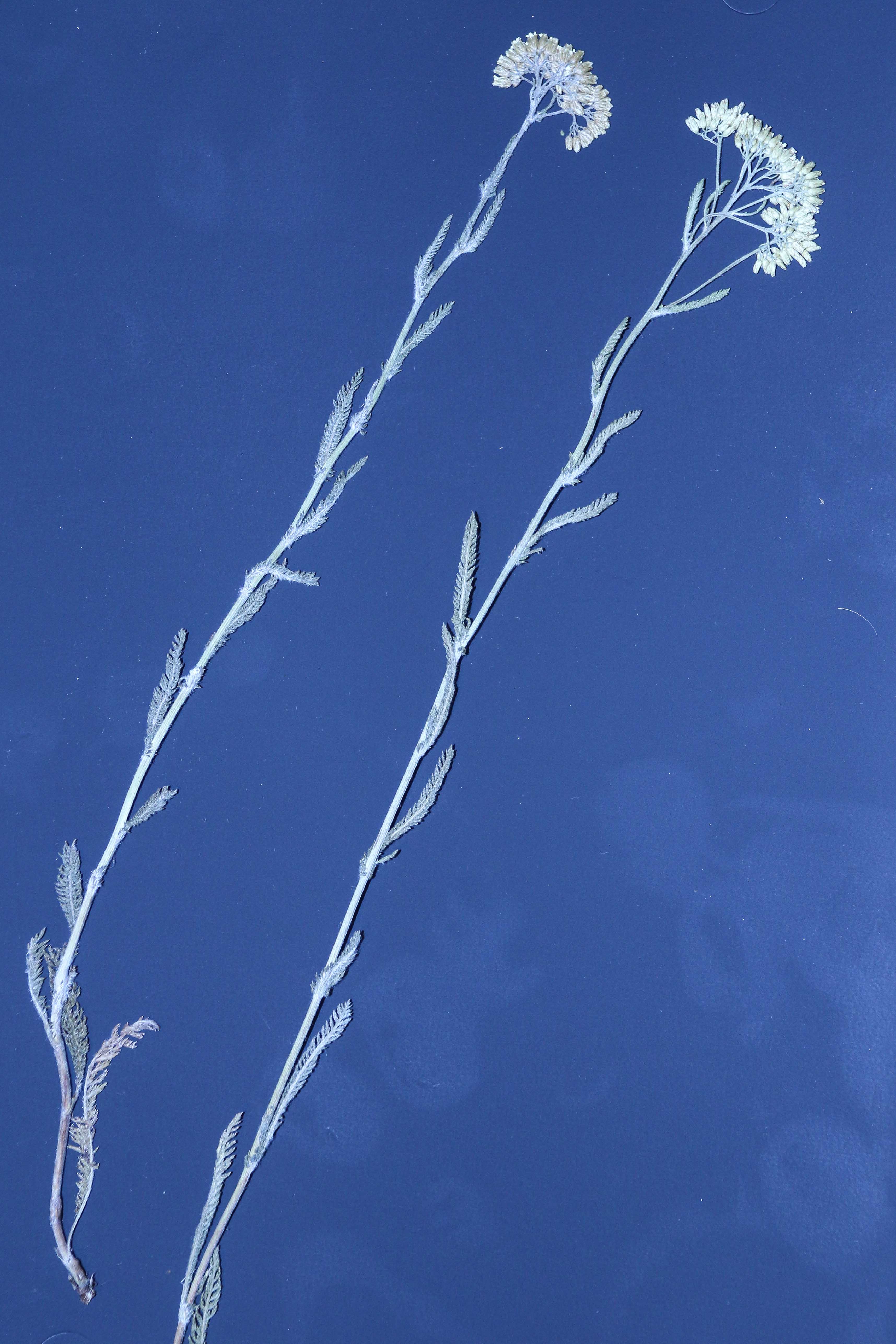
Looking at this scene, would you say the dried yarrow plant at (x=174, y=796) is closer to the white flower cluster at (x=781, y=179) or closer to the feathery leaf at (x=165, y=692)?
the feathery leaf at (x=165, y=692)

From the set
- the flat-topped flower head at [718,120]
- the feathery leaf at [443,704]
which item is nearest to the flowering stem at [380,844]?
the feathery leaf at [443,704]

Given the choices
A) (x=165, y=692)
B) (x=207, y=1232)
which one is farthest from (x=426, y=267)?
(x=207, y=1232)

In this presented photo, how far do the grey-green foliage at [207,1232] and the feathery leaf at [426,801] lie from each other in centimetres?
38

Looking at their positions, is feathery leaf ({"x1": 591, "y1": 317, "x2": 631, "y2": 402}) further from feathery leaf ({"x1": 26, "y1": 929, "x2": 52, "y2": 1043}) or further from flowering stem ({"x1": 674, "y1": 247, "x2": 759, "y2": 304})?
feathery leaf ({"x1": 26, "y1": 929, "x2": 52, "y2": 1043})

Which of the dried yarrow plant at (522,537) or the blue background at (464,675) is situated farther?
the blue background at (464,675)

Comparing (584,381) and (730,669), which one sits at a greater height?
(584,381)

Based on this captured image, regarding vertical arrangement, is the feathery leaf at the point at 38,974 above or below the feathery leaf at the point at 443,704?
below

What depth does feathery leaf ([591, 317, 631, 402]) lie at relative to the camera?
1001mm

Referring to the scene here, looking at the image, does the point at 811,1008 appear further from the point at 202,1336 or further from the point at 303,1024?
the point at 202,1336

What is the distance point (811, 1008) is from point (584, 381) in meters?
0.84

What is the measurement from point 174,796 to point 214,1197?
→ 0.46m

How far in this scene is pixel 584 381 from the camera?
1162 mm

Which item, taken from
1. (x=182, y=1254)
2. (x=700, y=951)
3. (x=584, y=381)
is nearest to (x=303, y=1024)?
(x=182, y=1254)

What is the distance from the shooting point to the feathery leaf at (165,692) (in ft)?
3.50
